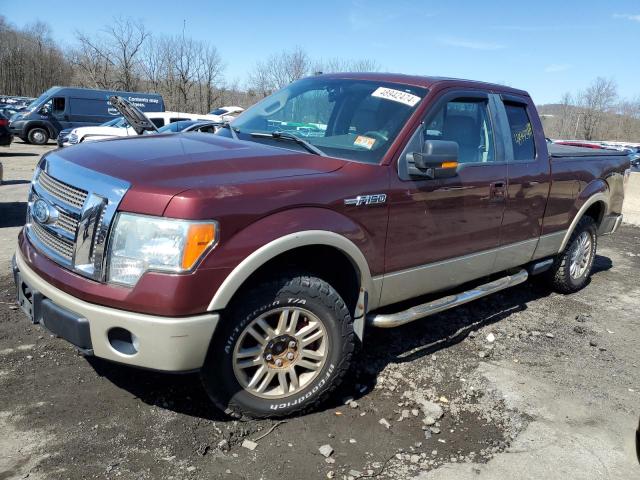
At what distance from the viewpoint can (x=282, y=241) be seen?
275cm

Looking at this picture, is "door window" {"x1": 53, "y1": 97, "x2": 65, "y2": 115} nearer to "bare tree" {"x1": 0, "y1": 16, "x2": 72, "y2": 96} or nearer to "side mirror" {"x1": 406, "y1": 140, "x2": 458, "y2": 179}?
"side mirror" {"x1": 406, "y1": 140, "x2": 458, "y2": 179}

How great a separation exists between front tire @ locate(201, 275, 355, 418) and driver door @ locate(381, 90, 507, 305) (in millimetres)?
563

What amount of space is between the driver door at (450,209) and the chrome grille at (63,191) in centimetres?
175

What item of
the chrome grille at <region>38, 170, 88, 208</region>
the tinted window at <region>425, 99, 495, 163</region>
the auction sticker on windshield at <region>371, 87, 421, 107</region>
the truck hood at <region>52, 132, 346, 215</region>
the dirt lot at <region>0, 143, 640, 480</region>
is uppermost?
the auction sticker on windshield at <region>371, 87, 421, 107</region>

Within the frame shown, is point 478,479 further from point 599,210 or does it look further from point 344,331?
point 599,210

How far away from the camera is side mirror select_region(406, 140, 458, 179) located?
3305 millimetres

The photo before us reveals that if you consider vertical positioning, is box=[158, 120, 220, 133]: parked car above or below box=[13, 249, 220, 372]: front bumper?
above

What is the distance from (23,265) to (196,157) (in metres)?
1.18

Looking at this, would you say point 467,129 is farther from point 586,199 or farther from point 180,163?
point 180,163

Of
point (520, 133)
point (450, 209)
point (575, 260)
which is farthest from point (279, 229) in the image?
point (575, 260)

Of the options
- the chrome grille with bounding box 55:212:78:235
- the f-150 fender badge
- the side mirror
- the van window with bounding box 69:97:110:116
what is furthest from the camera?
the van window with bounding box 69:97:110:116

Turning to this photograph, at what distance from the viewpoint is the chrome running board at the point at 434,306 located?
346cm

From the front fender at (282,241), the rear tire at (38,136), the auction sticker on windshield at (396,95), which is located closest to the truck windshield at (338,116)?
the auction sticker on windshield at (396,95)

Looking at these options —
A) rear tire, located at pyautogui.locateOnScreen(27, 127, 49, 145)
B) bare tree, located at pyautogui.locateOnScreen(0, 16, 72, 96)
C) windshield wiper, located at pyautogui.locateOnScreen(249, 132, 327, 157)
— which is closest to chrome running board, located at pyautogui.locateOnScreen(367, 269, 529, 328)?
windshield wiper, located at pyautogui.locateOnScreen(249, 132, 327, 157)
